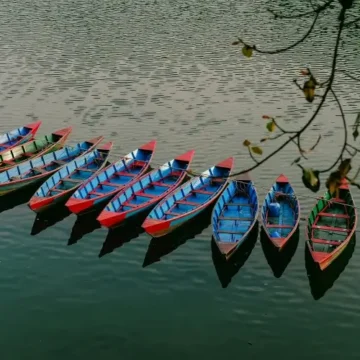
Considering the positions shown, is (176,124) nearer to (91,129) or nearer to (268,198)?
(91,129)

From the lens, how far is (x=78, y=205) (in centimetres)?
2912

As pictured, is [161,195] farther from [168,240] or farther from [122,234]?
[168,240]

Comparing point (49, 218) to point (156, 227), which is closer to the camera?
point (156, 227)

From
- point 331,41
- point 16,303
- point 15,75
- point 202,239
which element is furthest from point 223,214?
point 331,41

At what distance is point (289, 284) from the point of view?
78.4ft

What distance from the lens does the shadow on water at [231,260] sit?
24.6 metres

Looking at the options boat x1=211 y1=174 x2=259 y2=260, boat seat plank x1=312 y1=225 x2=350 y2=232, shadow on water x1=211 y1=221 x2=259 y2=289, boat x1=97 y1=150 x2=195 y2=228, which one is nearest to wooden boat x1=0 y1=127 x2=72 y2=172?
boat x1=97 y1=150 x2=195 y2=228

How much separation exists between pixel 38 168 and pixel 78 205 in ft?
21.6

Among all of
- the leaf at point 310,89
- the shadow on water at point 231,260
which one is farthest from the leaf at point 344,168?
the shadow on water at point 231,260

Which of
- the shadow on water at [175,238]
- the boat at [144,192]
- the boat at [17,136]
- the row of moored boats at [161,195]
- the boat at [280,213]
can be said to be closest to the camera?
the boat at [280,213]

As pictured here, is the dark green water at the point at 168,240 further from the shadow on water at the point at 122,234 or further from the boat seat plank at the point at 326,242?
the boat seat plank at the point at 326,242

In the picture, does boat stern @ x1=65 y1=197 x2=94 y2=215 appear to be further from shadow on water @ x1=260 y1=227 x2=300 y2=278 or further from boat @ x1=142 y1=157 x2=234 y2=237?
shadow on water @ x1=260 y1=227 x2=300 y2=278

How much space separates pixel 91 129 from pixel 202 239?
57.5 feet

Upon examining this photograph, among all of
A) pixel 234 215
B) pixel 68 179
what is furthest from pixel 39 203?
pixel 234 215
